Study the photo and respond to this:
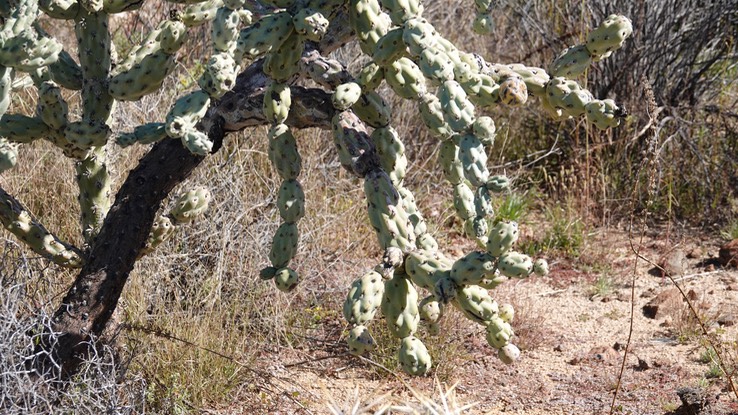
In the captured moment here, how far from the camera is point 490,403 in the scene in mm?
4461

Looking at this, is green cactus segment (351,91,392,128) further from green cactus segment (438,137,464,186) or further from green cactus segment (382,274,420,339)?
green cactus segment (382,274,420,339)

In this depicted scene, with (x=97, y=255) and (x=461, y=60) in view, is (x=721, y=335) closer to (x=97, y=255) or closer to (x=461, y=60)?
(x=461, y=60)

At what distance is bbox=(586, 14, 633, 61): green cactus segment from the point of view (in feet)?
9.05

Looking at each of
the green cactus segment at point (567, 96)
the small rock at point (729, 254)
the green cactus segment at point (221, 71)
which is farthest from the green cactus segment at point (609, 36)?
the small rock at point (729, 254)

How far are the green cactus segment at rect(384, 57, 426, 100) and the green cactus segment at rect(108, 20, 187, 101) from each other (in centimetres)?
65

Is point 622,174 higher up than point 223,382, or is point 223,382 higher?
point 223,382

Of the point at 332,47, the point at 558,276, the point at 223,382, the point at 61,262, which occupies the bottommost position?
the point at 558,276

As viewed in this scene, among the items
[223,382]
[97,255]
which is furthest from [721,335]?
[97,255]

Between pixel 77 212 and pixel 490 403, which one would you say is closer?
pixel 490 403

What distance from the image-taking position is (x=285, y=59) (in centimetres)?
294

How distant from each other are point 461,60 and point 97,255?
1484 mm

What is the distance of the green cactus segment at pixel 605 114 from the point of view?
8.69 ft

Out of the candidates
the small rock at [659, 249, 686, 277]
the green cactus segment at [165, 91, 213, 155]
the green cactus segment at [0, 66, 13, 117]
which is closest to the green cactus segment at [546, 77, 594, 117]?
the green cactus segment at [165, 91, 213, 155]

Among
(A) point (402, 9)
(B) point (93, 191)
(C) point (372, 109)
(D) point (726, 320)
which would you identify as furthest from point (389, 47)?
(D) point (726, 320)
